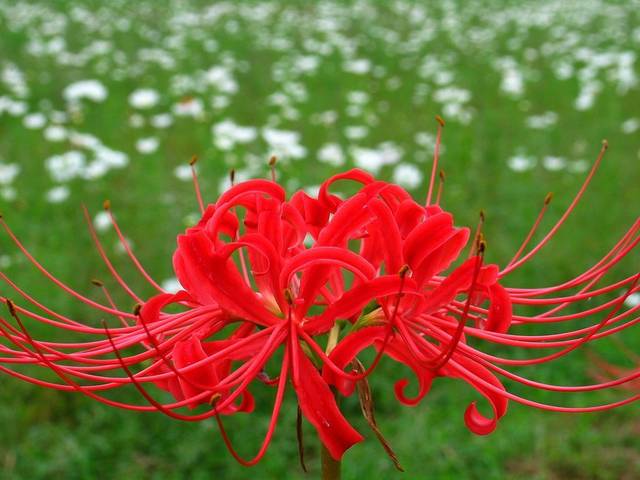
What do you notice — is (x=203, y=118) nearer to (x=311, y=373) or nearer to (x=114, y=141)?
(x=114, y=141)

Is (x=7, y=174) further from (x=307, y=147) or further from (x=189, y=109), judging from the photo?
(x=307, y=147)

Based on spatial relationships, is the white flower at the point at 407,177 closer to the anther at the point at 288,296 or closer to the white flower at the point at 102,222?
the white flower at the point at 102,222

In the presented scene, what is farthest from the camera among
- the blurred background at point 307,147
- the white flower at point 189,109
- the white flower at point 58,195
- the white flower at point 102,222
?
the white flower at point 189,109

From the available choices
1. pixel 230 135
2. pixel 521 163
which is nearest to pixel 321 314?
pixel 230 135

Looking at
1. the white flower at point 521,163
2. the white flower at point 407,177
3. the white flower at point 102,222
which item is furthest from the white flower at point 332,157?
the white flower at point 102,222

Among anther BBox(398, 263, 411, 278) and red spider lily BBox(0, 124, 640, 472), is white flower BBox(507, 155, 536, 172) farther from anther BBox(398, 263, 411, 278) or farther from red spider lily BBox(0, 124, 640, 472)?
anther BBox(398, 263, 411, 278)

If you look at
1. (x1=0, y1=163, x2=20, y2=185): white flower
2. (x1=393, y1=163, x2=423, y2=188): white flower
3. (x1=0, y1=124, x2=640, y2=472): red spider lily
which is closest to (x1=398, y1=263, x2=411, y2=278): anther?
(x1=0, y1=124, x2=640, y2=472): red spider lily

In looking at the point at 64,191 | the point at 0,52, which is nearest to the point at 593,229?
the point at 64,191
